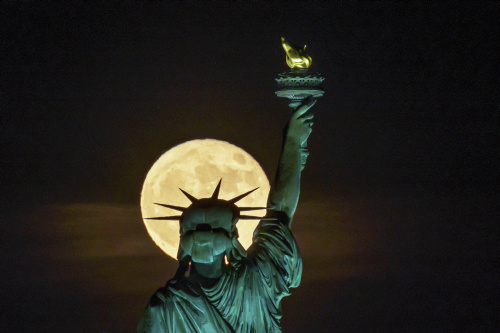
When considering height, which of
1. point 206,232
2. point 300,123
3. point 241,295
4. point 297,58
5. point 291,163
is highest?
point 297,58

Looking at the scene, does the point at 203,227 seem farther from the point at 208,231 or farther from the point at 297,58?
the point at 297,58

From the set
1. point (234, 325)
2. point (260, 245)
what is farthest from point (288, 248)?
point (234, 325)

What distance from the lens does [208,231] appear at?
610cm

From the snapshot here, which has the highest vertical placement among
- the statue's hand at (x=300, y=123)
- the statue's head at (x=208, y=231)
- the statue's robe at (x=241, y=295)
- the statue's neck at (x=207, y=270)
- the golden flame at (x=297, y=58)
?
the golden flame at (x=297, y=58)

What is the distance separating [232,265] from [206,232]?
269 millimetres

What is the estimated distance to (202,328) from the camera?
6.11m

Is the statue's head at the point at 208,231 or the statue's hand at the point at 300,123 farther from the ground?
the statue's hand at the point at 300,123

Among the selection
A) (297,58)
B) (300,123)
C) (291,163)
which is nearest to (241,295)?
(291,163)

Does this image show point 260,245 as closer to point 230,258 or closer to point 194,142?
point 230,258

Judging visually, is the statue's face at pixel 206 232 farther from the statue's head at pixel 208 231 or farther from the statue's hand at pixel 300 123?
the statue's hand at pixel 300 123

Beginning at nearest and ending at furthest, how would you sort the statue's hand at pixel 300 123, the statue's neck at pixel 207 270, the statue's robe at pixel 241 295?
the statue's robe at pixel 241 295 → the statue's neck at pixel 207 270 → the statue's hand at pixel 300 123

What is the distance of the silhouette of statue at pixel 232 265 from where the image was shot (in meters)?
6.09

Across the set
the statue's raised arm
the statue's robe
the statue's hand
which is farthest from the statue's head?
the statue's hand

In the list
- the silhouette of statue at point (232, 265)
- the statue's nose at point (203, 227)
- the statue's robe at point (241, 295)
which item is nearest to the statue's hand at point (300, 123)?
the silhouette of statue at point (232, 265)
